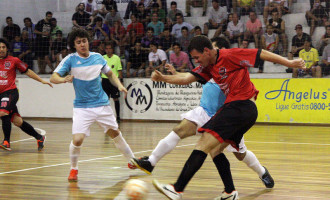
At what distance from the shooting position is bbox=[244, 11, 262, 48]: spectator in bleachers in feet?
52.8

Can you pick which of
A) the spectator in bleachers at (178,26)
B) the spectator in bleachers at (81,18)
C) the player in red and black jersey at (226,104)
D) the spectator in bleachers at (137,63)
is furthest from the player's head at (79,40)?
the spectator in bleachers at (81,18)

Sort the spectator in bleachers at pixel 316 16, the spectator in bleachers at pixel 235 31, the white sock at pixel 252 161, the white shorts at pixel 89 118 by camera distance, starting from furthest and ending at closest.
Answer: the spectator in bleachers at pixel 235 31 → the spectator in bleachers at pixel 316 16 → the white shorts at pixel 89 118 → the white sock at pixel 252 161

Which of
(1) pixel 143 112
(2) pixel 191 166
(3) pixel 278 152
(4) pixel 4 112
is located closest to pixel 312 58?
(1) pixel 143 112

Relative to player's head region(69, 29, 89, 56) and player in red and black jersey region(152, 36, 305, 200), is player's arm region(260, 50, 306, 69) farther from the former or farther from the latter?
player's head region(69, 29, 89, 56)

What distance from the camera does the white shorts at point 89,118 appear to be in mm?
6734

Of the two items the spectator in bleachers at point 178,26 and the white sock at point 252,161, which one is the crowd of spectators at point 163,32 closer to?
the spectator in bleachers at point 178,26

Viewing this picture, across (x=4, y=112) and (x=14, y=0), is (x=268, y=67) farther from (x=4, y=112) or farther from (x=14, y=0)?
(x=14, y=0)

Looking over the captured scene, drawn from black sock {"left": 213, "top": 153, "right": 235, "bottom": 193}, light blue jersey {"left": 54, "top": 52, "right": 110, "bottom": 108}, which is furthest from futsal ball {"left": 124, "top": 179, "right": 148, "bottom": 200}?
light blue jersey {"left": 54, "top": 52, "right": 110, "bottom": 108}

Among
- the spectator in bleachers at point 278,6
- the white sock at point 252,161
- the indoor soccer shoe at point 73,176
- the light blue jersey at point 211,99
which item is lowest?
the indoor soccer shoe at point 73,176

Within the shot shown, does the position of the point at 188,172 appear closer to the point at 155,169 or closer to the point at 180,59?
the point at 155,169

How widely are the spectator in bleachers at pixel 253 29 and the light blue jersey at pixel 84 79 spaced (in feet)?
32.2

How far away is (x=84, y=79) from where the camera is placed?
273 inches

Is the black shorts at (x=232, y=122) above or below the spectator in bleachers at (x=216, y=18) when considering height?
below

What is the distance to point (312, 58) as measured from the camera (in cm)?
1505
